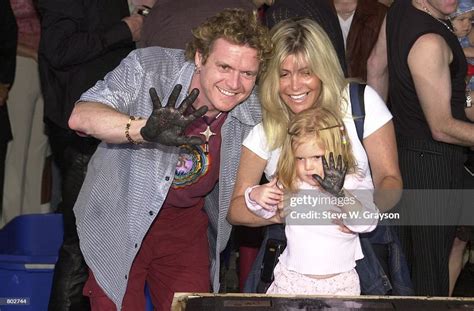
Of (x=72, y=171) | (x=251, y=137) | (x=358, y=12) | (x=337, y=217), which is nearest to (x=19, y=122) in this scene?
(x=72, y=171)

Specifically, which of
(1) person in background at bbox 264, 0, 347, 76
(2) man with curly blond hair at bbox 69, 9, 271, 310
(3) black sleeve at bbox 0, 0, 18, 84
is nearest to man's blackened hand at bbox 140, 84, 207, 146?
(2) man with curly blond hair at bbox 69, 9, 271, 310

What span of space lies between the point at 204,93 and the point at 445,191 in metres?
1.19

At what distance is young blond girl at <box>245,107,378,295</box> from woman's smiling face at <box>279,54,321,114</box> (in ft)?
0.30

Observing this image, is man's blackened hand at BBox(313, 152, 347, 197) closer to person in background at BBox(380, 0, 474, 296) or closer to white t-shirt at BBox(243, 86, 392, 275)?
white t-shirt at BBox(243, 86, 392, 275)

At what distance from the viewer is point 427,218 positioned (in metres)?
4.04

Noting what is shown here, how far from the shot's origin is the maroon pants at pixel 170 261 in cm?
357

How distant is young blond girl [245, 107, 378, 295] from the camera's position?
3.24m

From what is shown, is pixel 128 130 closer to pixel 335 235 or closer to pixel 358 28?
pixel 335 235

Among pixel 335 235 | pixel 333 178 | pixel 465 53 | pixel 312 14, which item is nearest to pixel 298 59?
pixel 333 178

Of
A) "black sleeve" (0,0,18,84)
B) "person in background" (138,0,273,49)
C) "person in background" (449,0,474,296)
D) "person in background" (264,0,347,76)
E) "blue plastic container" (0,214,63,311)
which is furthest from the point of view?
Answer: "black sleeve" (0,0,18,84)

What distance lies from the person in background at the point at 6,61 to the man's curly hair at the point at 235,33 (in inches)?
65.3

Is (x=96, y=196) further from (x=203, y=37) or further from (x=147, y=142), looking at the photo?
(x=203, y=37)

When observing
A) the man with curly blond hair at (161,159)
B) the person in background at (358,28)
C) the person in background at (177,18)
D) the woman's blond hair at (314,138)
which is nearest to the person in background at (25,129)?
the person in background at (177,18)

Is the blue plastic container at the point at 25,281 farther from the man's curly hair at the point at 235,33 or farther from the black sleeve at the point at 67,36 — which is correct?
the man's curly hair at the point at 235,33
